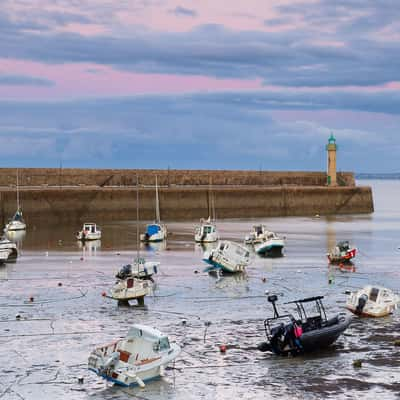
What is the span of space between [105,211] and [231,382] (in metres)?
50.5

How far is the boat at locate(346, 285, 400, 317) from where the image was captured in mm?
28266

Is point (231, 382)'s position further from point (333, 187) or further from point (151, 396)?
point (333, 187)

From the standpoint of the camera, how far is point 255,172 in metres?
89.8

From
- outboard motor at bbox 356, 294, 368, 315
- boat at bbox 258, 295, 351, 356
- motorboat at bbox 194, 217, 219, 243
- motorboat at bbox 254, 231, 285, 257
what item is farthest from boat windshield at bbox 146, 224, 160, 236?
boat at bbox 258, 295, 351, 356

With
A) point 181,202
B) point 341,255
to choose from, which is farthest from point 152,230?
point 181,202

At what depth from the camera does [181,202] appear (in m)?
73.9

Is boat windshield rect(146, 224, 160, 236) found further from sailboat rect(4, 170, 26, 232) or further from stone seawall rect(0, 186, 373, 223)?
stone seawall rect(0, 186, 373, 223)

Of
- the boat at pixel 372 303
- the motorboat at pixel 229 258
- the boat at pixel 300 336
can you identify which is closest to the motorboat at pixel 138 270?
the motorboat at pixel 229 258

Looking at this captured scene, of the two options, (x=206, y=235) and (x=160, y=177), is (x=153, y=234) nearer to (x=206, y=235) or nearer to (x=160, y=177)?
(x=206, y=235)

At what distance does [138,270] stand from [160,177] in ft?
166

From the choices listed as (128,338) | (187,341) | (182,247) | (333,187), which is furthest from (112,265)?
(333,187)

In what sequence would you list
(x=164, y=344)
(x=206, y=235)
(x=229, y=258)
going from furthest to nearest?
1. (x=206, y=235)
2. (x=229, y=258)
3. (x=164, y=344)

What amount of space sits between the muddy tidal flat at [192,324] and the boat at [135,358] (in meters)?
0.28

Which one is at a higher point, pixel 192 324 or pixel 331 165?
pixel 331 165
